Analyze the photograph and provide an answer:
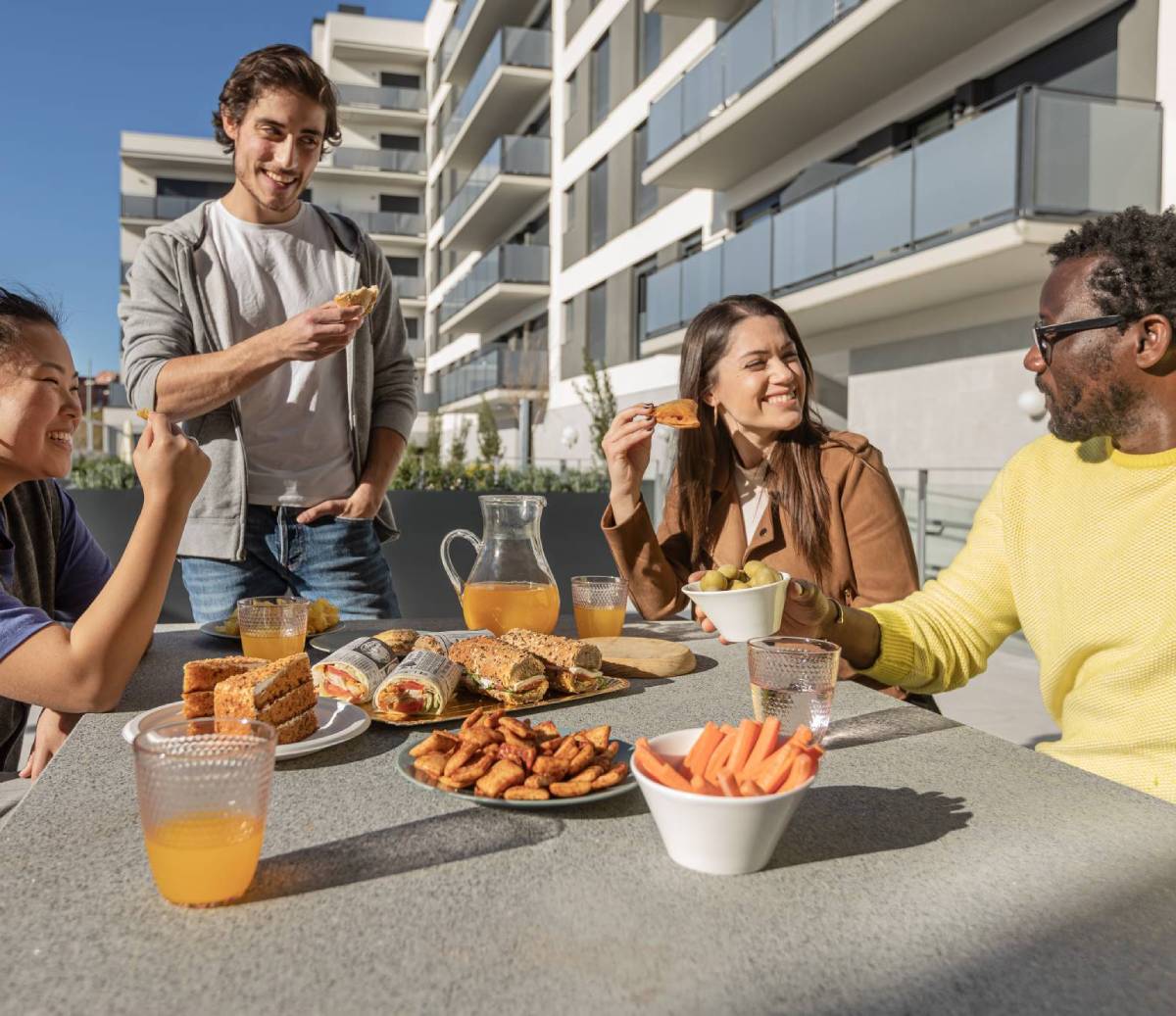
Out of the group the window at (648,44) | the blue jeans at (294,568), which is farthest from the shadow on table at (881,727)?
the window at (648,44)

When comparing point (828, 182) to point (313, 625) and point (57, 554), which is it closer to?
point (313, 625)

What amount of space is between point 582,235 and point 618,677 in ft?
59.8

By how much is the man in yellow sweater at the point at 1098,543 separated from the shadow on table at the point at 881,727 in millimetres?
219

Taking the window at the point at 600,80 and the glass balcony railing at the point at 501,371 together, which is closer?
the window at the point at 600,80

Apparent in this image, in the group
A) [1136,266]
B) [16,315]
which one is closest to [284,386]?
[16,315]

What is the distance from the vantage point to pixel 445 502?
22.9ft

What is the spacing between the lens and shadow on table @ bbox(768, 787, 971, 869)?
3.26 feet

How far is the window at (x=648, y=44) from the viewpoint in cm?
1590

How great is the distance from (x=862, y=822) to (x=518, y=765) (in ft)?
1.27

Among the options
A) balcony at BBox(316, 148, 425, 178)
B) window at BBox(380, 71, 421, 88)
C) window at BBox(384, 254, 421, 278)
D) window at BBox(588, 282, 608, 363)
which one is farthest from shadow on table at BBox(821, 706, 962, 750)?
window at BBox(380, 71, 421, 88)

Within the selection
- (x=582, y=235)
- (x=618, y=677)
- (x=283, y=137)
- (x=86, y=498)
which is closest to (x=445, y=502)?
(x=86, y=498)

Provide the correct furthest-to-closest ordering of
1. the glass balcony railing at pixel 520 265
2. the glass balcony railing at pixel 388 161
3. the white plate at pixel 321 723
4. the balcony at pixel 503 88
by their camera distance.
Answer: the glass balcony railing at pixel 388 161 < the glass balcony railing at pixel 520 265 < the balcony at pixel 503 88 < the white plate at pixel 321 723

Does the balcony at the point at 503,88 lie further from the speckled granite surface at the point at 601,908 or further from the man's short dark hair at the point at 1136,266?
the speckled granite surface at the point at 601,908

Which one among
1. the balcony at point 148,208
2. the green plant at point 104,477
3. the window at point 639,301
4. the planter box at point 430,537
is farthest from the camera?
the balcony at point 148,208
